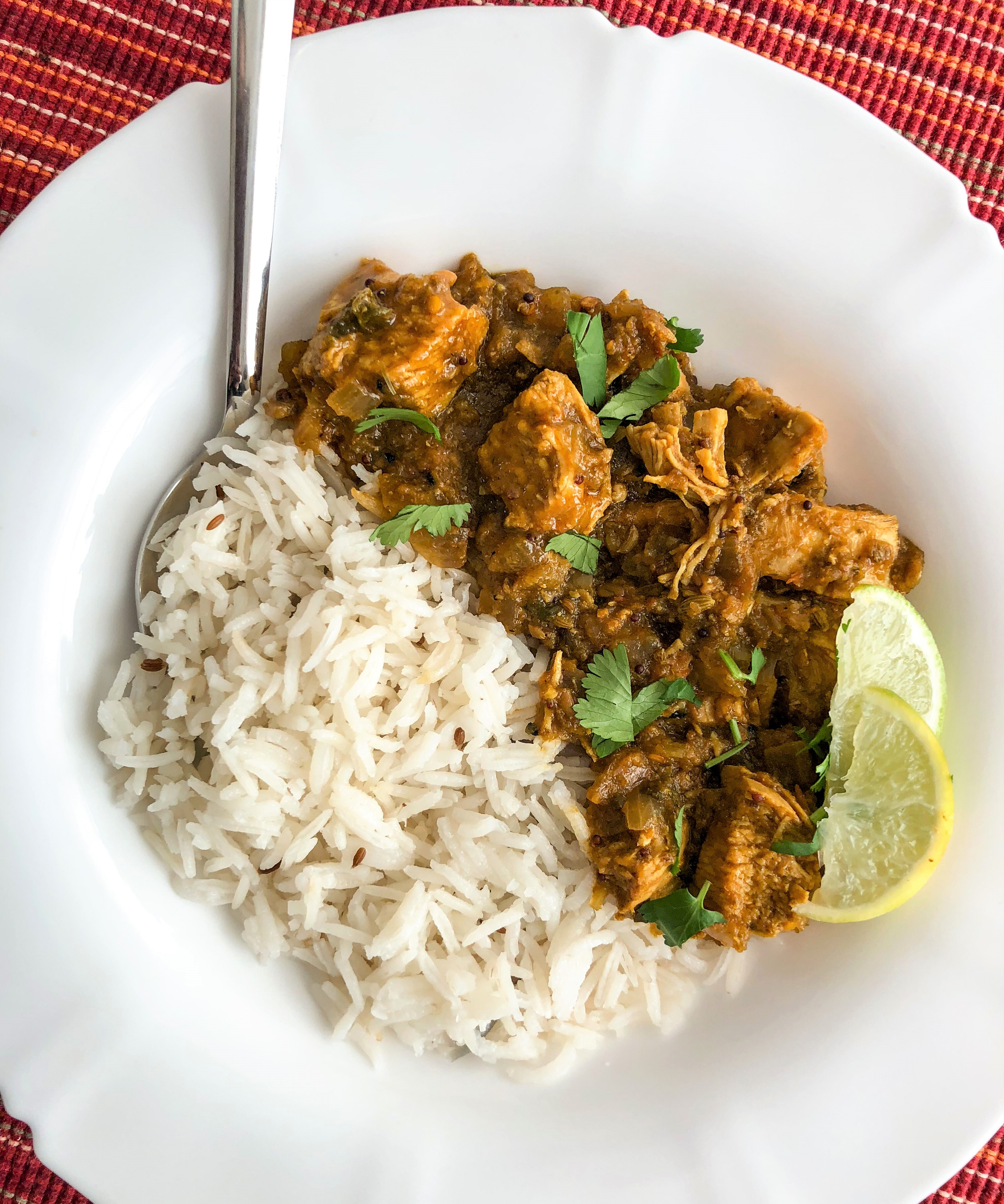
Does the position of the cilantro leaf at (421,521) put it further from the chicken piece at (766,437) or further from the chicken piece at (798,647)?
the chicken piece at (798,647)

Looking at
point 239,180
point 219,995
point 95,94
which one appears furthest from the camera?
point 95,94

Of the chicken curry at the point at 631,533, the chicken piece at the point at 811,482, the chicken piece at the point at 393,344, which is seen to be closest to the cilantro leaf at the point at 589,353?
the chicken curry at the point at 631,533

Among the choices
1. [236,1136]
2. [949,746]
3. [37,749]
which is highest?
[949,746]

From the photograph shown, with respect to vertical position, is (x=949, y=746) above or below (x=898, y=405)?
below

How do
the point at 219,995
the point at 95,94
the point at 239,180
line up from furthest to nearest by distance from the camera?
the point at 95,94, the point at 219,995, the point at 239,180

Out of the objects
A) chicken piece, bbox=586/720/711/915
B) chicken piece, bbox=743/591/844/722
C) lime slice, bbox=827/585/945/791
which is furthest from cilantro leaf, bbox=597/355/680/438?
chicken piece, bbox=586/720/711/915

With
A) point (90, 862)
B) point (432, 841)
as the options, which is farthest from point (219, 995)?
point (432, 841)

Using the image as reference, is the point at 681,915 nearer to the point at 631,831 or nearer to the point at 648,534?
the point at 631,831

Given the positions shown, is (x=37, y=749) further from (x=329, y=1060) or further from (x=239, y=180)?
(x=239, y=180)
